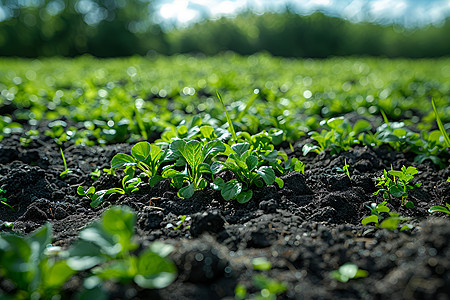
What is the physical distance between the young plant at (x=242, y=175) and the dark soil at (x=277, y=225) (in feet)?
0.20

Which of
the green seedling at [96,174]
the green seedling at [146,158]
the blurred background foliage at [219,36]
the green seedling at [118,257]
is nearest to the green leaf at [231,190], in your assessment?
the green seedling at [146,158]

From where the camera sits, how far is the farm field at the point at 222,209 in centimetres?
118

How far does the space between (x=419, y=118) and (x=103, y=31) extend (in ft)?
63.0

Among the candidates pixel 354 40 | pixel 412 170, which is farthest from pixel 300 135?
pixel 354 40

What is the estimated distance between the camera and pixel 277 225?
167 centimetres

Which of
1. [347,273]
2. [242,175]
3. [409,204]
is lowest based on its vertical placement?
[409,204]

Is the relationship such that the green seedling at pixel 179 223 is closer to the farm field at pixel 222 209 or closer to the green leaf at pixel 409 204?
the farm field at pixel 222 209

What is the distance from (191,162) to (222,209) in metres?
0.28

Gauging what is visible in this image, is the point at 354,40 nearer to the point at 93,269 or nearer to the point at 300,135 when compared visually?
the point at 300,135

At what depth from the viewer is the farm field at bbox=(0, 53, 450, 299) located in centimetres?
118

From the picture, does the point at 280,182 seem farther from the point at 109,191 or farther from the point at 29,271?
the point at 29,271

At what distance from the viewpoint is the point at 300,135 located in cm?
296

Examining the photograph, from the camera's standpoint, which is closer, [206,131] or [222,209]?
[222,209]

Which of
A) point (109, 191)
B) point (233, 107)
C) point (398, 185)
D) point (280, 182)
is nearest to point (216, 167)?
point (280, 182)
